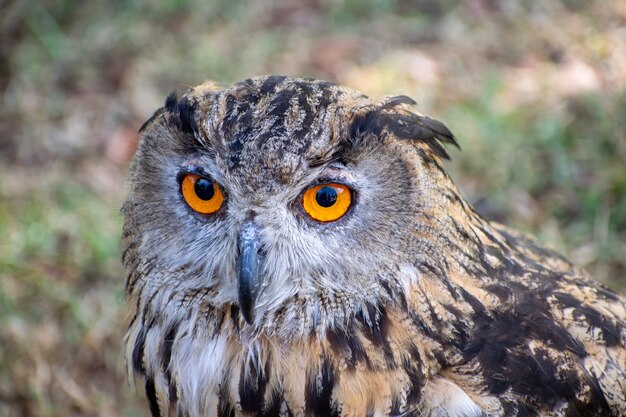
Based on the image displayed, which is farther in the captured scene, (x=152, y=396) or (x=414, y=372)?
(x=152, y=396)

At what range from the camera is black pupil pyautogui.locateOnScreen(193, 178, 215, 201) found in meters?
1.83

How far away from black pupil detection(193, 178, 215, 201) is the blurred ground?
124cm

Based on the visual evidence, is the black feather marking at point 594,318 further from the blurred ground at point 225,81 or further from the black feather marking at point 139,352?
the blurred ground at point 225,81

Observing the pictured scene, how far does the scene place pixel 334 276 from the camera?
1830 millimetres

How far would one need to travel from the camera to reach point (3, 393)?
305cm

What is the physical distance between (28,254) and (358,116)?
2.22 meters

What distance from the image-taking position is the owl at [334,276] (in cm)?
179

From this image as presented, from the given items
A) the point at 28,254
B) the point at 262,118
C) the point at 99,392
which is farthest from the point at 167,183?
the point at 28,254

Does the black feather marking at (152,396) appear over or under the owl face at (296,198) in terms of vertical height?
under

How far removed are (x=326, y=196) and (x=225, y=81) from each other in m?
2.70

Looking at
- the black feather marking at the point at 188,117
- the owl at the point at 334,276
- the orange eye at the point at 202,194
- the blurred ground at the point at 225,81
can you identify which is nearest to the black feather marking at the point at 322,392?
the owl at the point at 334,276

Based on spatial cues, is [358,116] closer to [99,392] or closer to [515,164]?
[99,392]

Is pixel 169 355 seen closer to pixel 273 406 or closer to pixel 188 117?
pixel 273 406

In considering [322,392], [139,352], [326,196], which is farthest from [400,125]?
[139,352]
